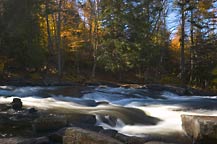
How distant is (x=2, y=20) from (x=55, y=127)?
649 inches

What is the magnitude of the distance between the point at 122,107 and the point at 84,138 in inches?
270

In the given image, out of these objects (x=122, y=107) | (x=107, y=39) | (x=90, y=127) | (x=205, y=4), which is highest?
(x=205, y=4)

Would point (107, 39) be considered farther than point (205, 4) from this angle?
No

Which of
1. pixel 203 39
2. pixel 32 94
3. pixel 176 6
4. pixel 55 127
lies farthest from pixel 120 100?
pixel 203 39

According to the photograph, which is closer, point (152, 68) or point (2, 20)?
point (2, 20)

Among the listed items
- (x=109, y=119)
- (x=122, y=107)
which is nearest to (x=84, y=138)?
(x=109, y=119)

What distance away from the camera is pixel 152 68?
34031 millimetres

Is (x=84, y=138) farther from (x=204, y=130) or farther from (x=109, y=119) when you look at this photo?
(x=109, y=119)

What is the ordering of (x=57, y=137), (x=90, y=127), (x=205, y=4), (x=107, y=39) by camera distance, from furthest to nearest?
1. (x=205, y=4)
2. (x=107, y=39)
3. (x=90, y=127)
4. (x=57, y=137)

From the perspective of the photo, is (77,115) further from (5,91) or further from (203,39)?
(203,39)

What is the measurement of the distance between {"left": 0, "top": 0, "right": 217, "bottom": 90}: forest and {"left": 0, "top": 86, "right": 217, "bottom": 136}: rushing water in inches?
288

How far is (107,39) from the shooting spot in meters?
28.3

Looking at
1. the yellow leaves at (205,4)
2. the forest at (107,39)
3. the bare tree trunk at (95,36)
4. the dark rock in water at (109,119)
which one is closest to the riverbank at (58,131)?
the dark rock in water at (109,119)

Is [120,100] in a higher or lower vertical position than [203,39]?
lower
